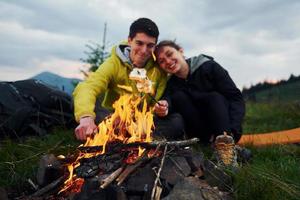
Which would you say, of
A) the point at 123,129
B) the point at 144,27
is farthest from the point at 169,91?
the point at 123,129

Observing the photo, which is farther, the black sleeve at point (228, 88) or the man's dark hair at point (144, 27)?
the black sleeve at point (228, 88)

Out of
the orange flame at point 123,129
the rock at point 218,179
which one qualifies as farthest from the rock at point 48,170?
the rock at point 218,179

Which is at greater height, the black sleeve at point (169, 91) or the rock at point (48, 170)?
the black sleeve at point (169, 91)

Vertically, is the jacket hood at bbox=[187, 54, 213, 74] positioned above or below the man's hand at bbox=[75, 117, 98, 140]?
above

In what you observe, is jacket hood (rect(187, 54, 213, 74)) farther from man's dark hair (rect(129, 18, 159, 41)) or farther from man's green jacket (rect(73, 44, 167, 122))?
man's dark hair (rect(129, 18, 159, 41))

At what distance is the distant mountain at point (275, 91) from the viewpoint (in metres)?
14.0

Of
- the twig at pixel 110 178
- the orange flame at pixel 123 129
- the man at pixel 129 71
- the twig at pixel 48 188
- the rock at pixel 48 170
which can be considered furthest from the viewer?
the man at pixel 129 71

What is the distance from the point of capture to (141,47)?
4.79 m

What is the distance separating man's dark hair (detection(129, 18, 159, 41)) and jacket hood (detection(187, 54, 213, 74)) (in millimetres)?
659

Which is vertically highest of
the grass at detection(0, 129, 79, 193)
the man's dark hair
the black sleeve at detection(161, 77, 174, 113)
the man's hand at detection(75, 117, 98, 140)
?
the man's dark hair

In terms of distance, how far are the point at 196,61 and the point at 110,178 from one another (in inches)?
98.8

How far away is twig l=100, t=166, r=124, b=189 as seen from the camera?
3092mm

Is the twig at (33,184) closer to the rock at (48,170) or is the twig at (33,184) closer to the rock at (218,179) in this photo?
the rock at (48,170)

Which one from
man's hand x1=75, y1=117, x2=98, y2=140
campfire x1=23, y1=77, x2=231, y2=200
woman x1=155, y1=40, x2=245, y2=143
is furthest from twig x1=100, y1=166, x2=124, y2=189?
woman x1=155, y1=40, x2=245, y2=143
